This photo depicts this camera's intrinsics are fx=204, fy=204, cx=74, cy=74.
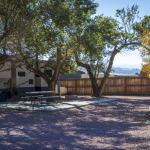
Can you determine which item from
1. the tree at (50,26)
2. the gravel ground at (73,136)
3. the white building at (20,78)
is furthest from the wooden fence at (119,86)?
the gravel ground at (73,136)

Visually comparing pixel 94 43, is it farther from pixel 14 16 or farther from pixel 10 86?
pixel 10 86

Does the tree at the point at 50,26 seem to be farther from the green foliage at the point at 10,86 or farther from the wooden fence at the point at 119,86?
the wooden fence at the point at 119,86

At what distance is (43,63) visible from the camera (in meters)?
17.5

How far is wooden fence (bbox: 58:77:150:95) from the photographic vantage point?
19.6 m

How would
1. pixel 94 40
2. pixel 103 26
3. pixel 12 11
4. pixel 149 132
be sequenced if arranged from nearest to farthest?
pixel 149 132, pixel 12 11, pixel 94 40, pixel 103 26

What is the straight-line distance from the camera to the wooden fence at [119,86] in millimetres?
19578

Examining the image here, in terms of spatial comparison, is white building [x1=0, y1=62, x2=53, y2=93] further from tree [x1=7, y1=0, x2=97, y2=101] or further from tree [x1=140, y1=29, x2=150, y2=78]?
tree [x1=140, y1=29, x2=150, y2=78]

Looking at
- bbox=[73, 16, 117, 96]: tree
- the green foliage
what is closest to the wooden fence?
bbox=[73, 16, 117, 96]: tree

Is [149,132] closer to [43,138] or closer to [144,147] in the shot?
[144,147]

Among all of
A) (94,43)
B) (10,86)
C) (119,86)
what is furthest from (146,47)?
(119,86)

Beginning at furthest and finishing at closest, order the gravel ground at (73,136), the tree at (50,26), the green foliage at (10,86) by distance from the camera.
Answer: the green foliage at (10,86), the tree at (50,26), the gravel ground at (73,136)

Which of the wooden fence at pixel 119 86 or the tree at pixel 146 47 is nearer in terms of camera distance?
the tree at pixel 146 47

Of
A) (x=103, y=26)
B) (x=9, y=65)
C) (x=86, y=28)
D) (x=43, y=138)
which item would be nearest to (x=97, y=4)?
(x=86, y=28)

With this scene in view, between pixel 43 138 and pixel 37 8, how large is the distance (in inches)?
283
